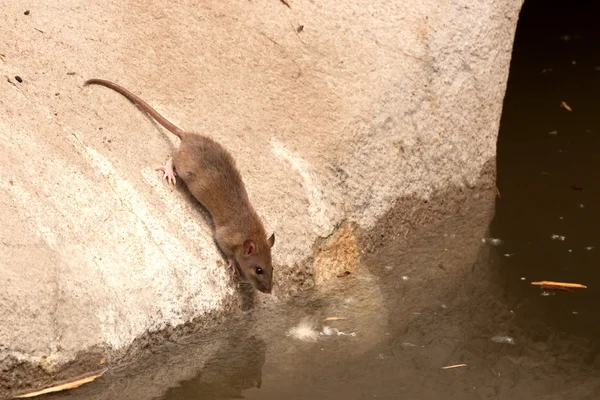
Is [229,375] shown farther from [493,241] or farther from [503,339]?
[493,241]

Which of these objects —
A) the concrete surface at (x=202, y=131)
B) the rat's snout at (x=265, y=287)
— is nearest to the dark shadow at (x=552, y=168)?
the concrete surface at (x=202, y=131)

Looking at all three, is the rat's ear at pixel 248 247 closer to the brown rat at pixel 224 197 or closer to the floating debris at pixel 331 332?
the brown rat at pixel 224 197

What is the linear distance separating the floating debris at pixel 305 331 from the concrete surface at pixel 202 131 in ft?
1.11

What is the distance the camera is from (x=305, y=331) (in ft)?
18.9

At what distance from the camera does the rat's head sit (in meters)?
5.66

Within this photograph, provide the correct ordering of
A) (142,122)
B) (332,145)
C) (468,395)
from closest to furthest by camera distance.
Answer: (468,395)
(142,122)
(332,145)

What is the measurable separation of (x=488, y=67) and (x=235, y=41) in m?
2.18

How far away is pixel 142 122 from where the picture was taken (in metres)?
6.08

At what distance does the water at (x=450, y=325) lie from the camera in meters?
5.25

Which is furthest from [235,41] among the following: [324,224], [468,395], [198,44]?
[468,395]

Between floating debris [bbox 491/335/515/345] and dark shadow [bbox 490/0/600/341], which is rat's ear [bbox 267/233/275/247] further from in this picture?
dark shadow [bbox 490/0/600/341]

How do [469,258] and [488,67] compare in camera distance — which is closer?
[469,258]

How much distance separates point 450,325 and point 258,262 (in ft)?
4.52

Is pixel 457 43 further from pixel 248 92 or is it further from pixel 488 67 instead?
pixel 248 92
